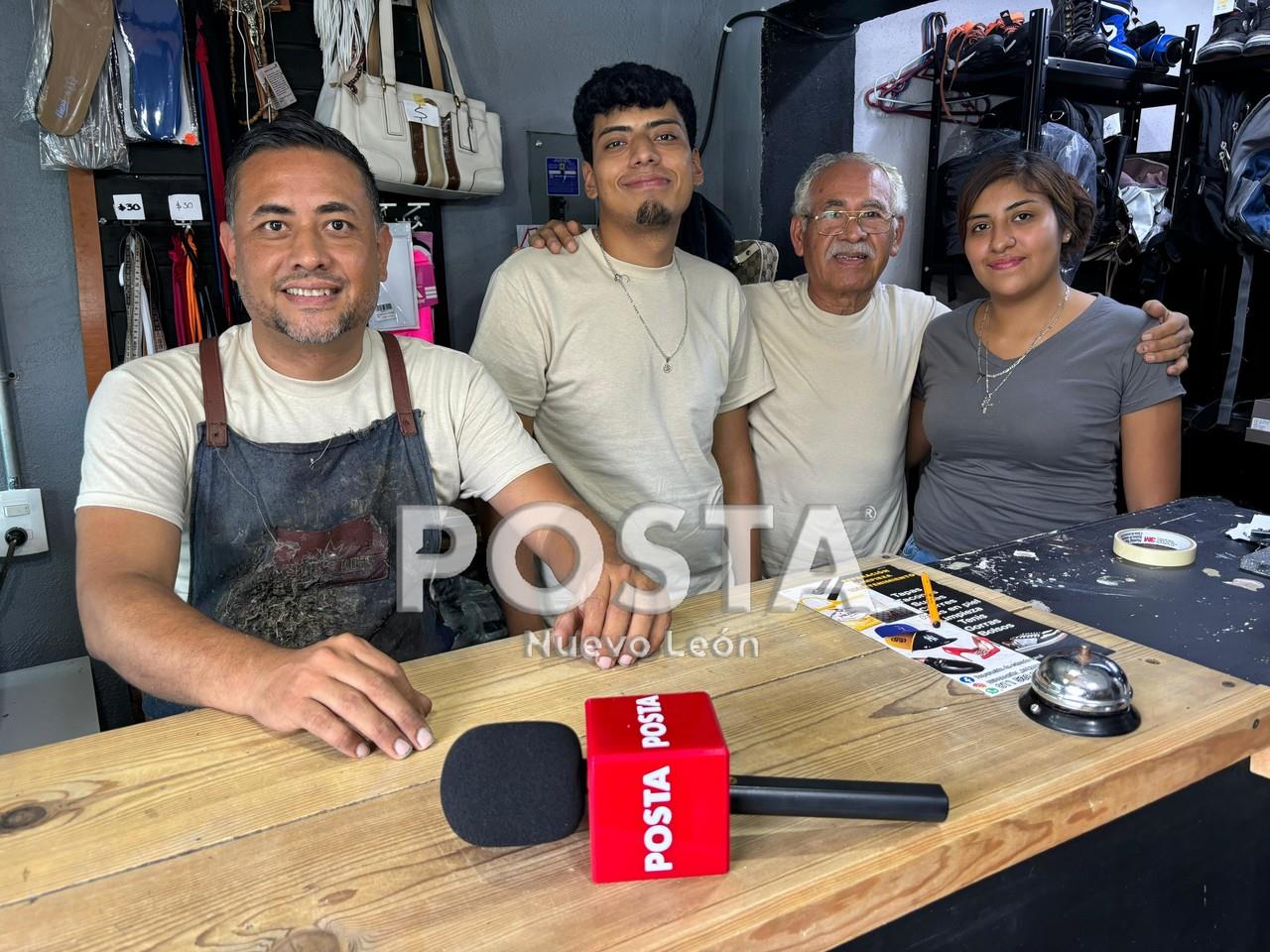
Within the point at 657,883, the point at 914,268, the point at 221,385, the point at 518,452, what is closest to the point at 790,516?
the point at 518,452

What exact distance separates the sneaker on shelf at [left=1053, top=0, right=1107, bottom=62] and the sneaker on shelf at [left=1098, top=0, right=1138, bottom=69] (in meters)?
0.03

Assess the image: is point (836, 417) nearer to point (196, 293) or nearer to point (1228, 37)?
point (196, 293)

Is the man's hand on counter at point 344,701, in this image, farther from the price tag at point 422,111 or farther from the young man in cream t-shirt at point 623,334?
the price tag at point 422,111

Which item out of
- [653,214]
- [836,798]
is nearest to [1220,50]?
[653,214]

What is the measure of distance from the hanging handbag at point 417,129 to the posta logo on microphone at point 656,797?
2367 millimetres

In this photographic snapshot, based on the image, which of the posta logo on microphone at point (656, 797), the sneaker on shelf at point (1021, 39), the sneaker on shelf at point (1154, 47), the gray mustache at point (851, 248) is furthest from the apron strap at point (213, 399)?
the sneaker on shelf at point (1154, 47)

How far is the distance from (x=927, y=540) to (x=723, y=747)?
1.69 m

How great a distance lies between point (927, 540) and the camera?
2273 millimetres

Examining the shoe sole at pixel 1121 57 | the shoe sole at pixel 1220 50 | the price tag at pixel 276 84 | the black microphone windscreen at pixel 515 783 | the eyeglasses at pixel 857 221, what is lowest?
the black microphone windscreen at pixel 515 783

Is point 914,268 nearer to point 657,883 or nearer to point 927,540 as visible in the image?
point 927,540

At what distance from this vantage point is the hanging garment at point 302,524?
1.55 m

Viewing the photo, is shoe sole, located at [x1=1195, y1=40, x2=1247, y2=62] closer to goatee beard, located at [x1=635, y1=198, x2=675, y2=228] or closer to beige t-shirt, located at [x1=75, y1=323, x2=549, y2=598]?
goatee beard, located at [x1=635, y1=198, x2=675, y2=228]

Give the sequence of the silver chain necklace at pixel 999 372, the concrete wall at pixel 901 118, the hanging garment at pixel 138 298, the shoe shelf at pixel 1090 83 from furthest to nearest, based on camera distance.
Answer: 1. the concrete wall at pixel 901 118
2. the shoe shelf at pixel 1090 83
3. the hanging garment at pixel 138 298
4. the silver chain necklace at pixel 999 372

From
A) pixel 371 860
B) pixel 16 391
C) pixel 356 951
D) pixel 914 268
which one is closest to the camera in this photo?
pixel 356 951
